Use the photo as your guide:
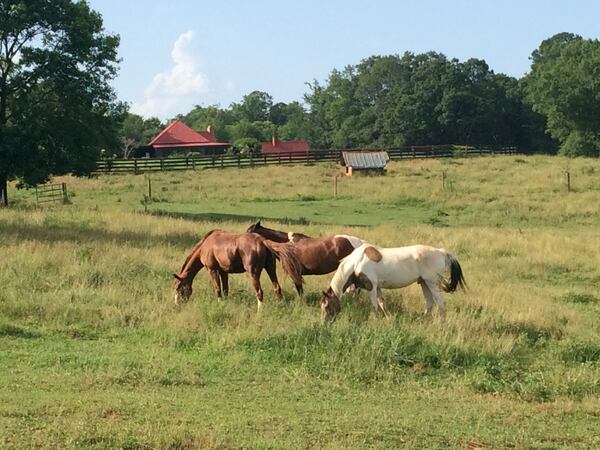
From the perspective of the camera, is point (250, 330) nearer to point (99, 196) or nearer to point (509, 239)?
point (509, 239)

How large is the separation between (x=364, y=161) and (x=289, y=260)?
122 feet

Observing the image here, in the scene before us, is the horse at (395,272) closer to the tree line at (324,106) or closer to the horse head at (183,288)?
the horse head at (183,288)

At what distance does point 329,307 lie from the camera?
10.1 metres

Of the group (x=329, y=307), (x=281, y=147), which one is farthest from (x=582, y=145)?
(x=329, y=307)

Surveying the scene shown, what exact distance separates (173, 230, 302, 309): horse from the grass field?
1.24 feet

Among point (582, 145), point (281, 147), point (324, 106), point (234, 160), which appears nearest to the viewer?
point (234, 160)

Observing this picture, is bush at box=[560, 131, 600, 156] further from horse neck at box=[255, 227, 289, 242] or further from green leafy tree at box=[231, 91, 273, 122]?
green leafy tree at box=[231, 91, 273, 122]

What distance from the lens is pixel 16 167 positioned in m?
27.4

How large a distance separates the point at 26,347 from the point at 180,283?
325 centimetres

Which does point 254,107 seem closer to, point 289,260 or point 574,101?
point 574,101

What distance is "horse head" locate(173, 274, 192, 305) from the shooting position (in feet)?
37.0

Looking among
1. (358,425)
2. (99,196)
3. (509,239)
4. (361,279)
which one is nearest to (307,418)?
(358,425)

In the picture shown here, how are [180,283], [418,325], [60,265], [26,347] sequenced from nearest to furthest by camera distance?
[26,347] < [418,325] < [180,283] < [60,265]

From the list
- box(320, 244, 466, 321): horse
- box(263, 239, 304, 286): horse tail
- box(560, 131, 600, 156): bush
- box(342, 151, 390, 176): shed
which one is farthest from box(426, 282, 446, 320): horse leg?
box(560, 131, 600, 156): bush
